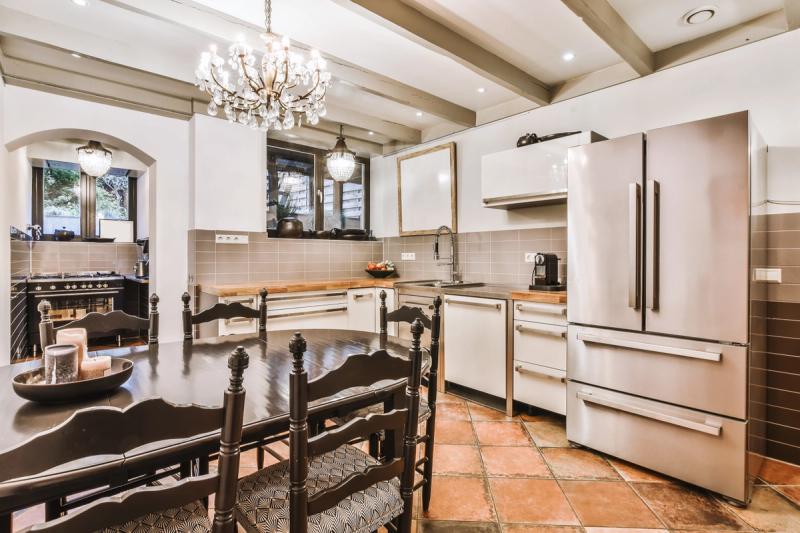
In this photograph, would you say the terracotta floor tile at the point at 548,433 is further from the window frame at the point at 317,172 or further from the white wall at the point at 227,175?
the window frame at the point at 317,172

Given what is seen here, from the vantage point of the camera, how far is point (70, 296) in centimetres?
521

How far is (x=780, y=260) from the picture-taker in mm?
2291

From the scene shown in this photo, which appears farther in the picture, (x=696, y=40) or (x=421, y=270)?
(x=421, y=270)

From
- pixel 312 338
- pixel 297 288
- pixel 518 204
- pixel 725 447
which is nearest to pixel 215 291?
pixel 297 288

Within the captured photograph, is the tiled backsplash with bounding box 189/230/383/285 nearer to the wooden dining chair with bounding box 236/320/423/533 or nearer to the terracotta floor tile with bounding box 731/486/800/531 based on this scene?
the wooden dining chair with bounding box 236/320/423/533

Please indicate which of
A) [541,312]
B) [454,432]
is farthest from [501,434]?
[541,312]

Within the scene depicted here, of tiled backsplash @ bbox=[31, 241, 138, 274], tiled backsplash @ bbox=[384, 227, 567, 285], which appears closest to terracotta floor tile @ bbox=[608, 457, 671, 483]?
tiled backsplash @ bbox=[384, 227, 567, 285]

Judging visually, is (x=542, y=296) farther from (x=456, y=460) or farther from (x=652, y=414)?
(x=456, y=460)

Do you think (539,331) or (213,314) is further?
(539,331)

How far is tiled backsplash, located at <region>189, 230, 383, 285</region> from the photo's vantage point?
358cm

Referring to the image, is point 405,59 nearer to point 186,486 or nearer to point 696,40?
point 696,40

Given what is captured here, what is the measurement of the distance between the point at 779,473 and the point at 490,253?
7.83 ft

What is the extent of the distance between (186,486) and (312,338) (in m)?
1.34

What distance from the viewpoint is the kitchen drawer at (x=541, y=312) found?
260 centimetres
